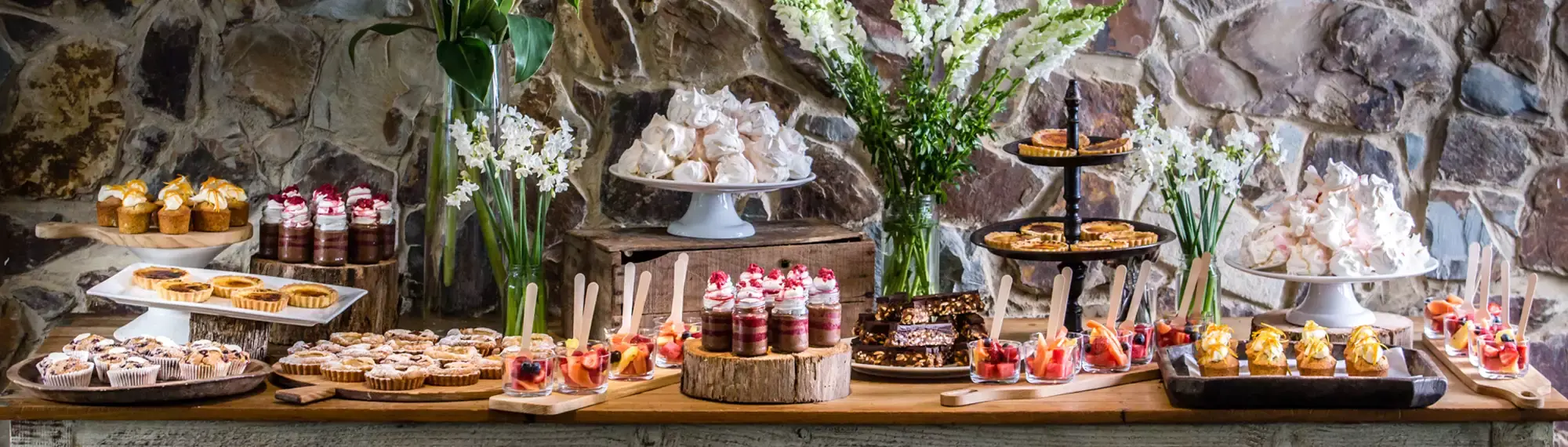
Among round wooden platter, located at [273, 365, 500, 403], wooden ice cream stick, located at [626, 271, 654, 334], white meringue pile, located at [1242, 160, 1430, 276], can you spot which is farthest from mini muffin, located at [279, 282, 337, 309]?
white meringue pile, located at [1242, 160, 1430, 276]

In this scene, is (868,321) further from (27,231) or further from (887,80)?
→ (27,231)

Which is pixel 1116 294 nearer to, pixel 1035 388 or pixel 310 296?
pixel 1035 388

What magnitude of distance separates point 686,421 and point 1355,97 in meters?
1.53

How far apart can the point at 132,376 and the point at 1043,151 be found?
1374 millimetres

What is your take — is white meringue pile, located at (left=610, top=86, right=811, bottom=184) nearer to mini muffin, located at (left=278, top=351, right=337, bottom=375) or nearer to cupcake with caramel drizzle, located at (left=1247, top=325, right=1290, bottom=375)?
mini muffin, located at (left=278, top=351, right=337, bottom=375)

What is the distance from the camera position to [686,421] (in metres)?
2.06

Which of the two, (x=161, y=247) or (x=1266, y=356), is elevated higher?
(x=161, y=247)

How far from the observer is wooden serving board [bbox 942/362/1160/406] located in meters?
2.09

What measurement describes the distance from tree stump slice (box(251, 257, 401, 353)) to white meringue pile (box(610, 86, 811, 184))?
0.44m

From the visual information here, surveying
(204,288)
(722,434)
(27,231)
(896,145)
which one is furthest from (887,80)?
(27,231)

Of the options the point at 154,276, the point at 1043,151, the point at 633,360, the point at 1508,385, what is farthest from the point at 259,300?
the point at 1508,385

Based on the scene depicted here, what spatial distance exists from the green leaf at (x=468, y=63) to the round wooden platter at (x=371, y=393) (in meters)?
0.51

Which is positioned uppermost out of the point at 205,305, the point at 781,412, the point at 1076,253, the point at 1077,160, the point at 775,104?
the point at 775,104

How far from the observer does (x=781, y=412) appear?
2.06 metres
